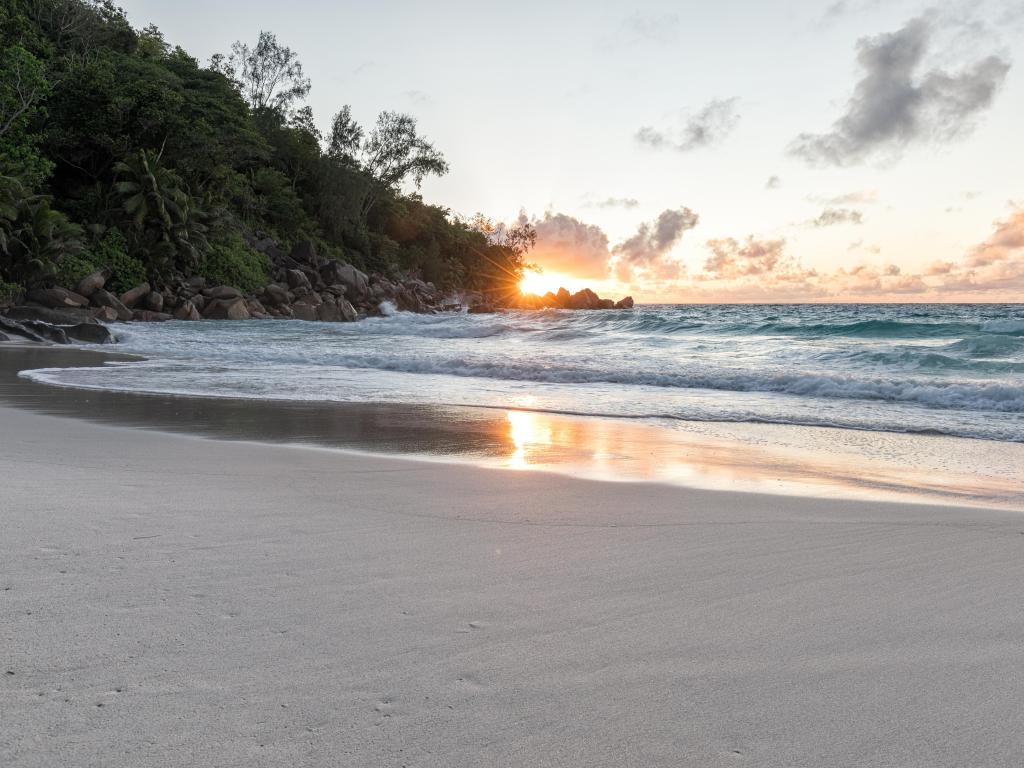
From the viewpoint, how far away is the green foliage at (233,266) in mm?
32719

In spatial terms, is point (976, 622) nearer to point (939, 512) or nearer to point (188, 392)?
point (939, 512)

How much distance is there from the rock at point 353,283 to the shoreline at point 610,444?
30923 millimetres

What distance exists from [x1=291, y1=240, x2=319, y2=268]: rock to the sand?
37919 mm

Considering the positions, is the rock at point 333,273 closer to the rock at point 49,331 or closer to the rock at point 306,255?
the rock at point 306,255

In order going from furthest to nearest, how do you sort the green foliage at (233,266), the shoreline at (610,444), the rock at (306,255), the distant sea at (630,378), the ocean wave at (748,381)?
the rock at (306,255) → the green foliage at (233,266) → the ocean wave at (748,381) → the distant sea at (630,378) → the shoreline at (610,444)

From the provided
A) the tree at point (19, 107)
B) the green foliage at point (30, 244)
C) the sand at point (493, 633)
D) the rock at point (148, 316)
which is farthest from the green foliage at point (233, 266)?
the sand at point (493, 633)

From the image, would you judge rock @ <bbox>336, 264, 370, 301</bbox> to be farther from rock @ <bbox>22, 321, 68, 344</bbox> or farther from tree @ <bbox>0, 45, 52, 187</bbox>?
rock @ <bbox>22, 321, 68, 344</bbox>

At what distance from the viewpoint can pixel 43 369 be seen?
10445mm

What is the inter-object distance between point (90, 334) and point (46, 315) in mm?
4765

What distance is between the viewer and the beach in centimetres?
139

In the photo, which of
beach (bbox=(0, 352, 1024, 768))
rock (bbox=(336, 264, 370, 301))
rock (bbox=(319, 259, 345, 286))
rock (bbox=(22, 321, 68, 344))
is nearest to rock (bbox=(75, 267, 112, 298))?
rock (bbox=(22, 321, 68, 344))

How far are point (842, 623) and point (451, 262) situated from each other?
59.8 m

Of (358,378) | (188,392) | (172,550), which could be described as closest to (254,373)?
(358,378)

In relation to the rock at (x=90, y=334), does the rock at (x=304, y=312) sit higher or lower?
higher
